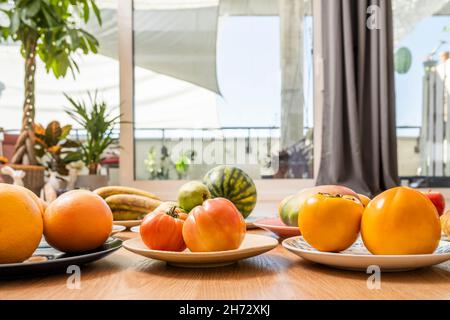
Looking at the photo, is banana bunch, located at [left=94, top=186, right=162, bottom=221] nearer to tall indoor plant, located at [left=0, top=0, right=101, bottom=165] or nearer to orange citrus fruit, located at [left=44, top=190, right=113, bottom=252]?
orange citrus fruit, located at [left=44, top=190, right=113, bottom=252]

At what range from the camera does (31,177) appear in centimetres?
201

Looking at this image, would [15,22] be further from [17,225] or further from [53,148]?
[17,225]

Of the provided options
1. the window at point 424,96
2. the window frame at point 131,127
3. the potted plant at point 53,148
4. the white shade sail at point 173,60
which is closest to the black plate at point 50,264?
the potted plant at point 53,148

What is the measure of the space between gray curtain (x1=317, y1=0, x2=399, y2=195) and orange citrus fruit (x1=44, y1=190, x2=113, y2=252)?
1.94 m

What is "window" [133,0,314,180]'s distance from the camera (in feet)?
9.01

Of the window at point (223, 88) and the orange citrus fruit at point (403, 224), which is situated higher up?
the window at point (223, 88)

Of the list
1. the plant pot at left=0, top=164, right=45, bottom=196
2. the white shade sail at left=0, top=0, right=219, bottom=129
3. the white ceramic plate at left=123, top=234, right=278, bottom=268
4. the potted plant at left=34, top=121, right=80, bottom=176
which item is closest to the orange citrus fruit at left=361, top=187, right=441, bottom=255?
the white ceramic plate at left=123, top=234, right=278, bottom=268

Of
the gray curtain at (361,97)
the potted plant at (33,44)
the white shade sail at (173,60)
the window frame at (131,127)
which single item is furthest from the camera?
the white shade sail at (173,60)

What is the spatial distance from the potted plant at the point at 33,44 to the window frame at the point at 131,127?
0.34 m

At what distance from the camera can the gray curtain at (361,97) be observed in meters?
2.40

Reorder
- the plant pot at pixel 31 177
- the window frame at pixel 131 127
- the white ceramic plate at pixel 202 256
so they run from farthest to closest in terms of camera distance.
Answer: the window frame at pixel 131 127 → the plant pot at pixel 31 177 → the white ceramic plate at pixel 202 256

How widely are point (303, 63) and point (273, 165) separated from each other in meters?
0.63

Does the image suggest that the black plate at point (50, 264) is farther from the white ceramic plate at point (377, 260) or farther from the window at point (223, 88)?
the window at point (223, 88)

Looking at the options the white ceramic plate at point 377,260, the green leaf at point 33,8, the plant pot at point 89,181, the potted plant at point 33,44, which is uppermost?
the green leaf at point 33,8
